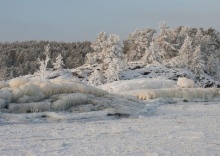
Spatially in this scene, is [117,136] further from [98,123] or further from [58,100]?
[58,100]

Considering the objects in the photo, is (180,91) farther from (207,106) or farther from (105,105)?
(105,105)

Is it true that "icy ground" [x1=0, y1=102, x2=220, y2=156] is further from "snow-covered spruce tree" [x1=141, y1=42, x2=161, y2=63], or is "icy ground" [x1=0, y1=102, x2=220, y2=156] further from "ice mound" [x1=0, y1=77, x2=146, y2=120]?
"snow-covered spruce tree" [x1=141, y1=42, x2=161, y2=63]

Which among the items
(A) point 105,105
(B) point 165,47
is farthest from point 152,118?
(B) point 165,47

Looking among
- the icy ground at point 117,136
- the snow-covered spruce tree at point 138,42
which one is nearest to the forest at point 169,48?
the snow-covered spruce tree at point 138,42

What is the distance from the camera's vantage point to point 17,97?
12836 millimetres

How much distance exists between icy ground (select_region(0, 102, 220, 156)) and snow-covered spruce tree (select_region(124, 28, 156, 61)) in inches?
3230

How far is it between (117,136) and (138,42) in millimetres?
88467

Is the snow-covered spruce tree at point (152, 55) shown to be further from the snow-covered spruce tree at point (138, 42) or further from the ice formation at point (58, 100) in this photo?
the ice formation at point (58, 100)

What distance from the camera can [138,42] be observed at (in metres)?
96.8

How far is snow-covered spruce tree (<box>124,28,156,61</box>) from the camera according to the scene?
95.5 metres

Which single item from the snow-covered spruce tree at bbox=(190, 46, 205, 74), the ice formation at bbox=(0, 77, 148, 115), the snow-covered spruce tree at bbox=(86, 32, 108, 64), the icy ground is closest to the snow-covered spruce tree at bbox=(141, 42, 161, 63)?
the snow-covered spruce tree at bbox=(190, 46, 205, 74)

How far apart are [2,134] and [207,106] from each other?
925 cm

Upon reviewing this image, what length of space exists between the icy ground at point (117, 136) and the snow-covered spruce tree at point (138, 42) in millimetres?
82036

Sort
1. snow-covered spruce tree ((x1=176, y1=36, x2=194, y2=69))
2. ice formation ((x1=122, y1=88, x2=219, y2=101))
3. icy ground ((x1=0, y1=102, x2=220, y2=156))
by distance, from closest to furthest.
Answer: icy ground ((x1=0, y1=102, x2=220, y2=156))
ice formation ((x1=122, y1=88, x2=219, y2=101))
snow-covered spruce tree ((x1=176, y1=36, x2=194, y2=69))
